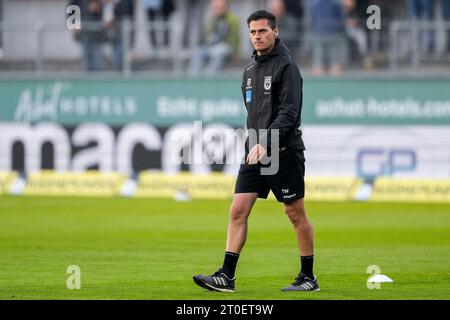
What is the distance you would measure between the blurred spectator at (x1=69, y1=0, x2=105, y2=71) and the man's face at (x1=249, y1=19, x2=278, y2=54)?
17.2 metres

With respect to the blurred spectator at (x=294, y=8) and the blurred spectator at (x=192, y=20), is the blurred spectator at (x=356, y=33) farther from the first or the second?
the blurred spectator at (x=192, y=20)

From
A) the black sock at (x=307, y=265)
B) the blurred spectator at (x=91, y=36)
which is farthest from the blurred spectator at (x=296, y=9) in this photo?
the black sock at (x=307, y=265)

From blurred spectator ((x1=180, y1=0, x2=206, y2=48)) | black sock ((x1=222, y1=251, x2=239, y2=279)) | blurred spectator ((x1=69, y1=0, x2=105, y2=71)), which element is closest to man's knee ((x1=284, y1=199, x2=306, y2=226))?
black sock ((x1=222, y1=251, x2=239, y2=279))

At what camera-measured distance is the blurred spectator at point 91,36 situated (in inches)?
1118

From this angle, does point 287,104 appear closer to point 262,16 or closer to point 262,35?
point 262,35

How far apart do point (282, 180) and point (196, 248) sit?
4947 mm

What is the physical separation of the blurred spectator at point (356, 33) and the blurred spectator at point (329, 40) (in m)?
0.17

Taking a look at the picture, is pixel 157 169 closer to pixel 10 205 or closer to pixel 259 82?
pixel 10 205

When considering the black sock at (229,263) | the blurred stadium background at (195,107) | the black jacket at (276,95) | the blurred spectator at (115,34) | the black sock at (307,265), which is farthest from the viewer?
the blurred spectator at (115,34)

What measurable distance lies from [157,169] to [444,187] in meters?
6.68

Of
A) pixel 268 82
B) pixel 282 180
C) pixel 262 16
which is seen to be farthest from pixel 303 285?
pixel 262 16

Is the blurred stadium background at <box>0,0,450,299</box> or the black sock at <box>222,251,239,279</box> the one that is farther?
the blurred stadium background at <box>0,0,450,299</box>

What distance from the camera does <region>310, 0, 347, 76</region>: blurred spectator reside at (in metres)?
27.4

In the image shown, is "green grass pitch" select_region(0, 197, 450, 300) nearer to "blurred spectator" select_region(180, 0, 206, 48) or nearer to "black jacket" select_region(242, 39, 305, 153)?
"black jacket" select_region(242, 39, 305, 153)
